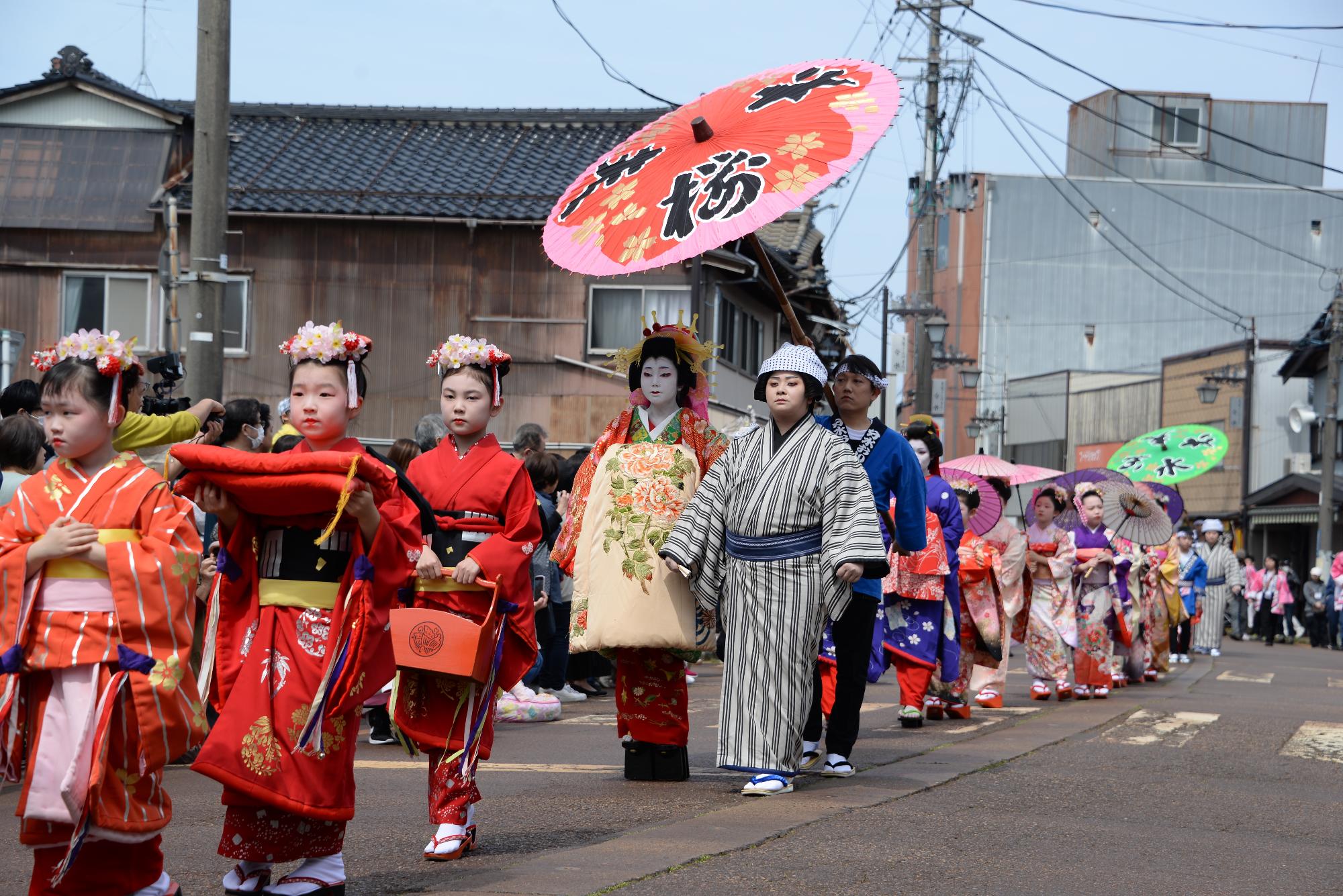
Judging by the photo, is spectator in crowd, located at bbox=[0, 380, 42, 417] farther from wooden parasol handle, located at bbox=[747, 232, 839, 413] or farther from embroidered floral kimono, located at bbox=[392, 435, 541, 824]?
wooden parasol handle, located at bbox=[747, 232, 839, 413]

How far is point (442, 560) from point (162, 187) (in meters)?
18.5

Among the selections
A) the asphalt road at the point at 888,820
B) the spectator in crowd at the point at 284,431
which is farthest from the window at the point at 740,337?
the spectator in crowd at the point at 284,431

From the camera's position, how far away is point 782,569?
6.74 m

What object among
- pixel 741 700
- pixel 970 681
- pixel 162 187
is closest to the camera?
pixel 741 700

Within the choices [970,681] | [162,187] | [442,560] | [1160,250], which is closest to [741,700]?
[442,560]

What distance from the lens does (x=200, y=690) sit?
4531 mm

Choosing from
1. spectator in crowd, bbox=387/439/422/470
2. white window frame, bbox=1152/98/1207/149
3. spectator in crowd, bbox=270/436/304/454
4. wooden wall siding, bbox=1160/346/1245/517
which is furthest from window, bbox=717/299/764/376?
white window frame, bbox=1152/98/1207/149

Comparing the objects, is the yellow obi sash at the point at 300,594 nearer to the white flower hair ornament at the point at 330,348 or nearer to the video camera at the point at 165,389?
the white flower hair ornament at the point at 330,348

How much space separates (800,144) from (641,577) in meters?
2.06

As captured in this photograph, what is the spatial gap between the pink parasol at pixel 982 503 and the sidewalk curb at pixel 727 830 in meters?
3.27

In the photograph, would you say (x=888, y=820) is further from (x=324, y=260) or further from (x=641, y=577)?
(x=324, y=260)

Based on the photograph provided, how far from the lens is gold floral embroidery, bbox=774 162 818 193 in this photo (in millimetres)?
6449

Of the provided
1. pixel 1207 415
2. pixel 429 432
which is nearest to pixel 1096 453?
pixel 1207 415

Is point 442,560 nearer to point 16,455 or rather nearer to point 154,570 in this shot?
point 154,570
